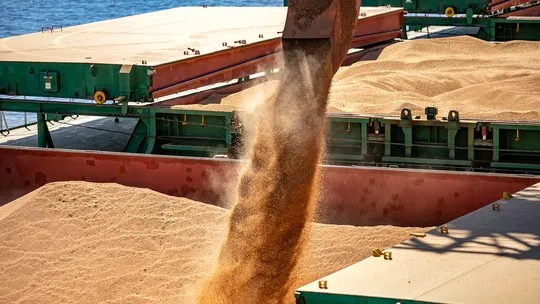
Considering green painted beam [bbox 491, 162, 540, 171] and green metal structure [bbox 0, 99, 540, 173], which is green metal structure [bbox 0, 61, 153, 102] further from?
green painted beam [bbox 491, 162, 540, 171]

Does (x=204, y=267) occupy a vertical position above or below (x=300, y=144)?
below

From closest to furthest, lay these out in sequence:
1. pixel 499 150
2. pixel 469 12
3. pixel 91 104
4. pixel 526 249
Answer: pixel 526 249, pixel 499 150, pixel 91 104, pixel 469 12

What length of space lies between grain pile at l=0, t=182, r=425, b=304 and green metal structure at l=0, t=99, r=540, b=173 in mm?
1358

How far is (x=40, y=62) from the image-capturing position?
632 inches

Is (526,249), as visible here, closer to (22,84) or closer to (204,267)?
(204,267)

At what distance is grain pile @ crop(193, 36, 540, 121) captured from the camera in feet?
55.0

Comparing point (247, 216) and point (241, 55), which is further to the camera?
point (241, 55)

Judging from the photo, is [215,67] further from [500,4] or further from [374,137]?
[500,4]

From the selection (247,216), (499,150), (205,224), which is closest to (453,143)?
(499,150)

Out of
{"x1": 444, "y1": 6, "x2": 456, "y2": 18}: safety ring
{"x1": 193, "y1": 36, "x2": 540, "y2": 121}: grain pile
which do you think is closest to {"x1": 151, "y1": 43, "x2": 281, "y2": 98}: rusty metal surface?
{"x1": 193, "y1": 36, "x2": 540, "y2": 121}: grain pile

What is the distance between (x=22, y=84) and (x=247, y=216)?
6.44m

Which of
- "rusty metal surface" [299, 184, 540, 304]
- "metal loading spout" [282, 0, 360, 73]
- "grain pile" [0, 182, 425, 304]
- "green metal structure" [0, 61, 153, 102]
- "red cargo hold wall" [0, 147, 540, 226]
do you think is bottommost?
"grain pile" [0, 182, 425, 304]

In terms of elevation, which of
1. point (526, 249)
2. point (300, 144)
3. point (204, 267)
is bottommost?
point (204, 267)

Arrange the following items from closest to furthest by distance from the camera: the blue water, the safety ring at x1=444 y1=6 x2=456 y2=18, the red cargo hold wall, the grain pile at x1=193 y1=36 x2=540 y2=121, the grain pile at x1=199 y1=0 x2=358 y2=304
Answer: the grain pile at x1=199 y1=0 x2=358 y2=304, the red cargo hold wall, the grain pile at x1=193 y1=36 x2=540 y2=121, the safety ring at x1=444 y1=6 x2=456 y2=18, the blue water
